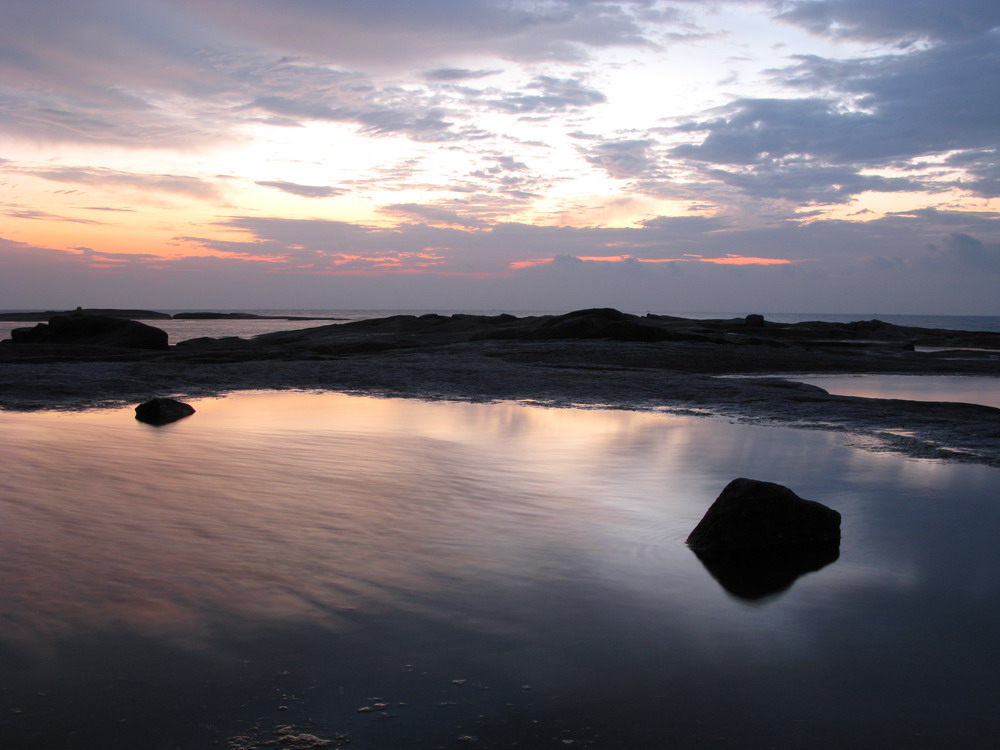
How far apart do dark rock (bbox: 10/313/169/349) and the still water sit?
64.0ft

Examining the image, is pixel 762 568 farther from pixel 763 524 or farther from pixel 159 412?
pixel 159 412

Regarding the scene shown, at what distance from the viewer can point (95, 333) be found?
27.1m

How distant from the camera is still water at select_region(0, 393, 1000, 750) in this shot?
3.12m

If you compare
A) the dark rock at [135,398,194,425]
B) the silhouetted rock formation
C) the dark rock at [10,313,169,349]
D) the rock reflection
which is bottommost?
the rock reflection

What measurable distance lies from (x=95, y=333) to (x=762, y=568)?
2691cm

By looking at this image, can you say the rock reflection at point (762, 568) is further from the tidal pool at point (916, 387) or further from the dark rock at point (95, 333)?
the dark rock at point (95, 333)

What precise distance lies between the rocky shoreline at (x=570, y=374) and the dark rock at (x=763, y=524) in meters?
4.59

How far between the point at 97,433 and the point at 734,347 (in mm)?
21406

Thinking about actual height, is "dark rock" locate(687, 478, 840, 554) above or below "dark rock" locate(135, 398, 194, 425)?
below

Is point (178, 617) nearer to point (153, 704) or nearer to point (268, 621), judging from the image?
point (268, 621)

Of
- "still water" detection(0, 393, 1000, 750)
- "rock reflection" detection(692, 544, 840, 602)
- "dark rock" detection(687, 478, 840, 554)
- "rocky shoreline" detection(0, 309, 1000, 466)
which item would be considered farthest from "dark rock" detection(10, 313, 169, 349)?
"rock reflection" detection(692, 544, 840, 602)

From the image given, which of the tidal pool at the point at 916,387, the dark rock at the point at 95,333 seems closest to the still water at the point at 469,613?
the tidal pool at the point at 916,387

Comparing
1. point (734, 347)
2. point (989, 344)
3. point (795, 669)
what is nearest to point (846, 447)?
point (795, 669)

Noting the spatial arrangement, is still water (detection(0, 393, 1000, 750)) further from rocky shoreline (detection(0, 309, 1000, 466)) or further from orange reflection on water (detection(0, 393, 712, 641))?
rocky shoreline (detection(0, 309, 1000, 466))
